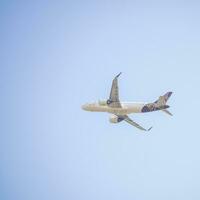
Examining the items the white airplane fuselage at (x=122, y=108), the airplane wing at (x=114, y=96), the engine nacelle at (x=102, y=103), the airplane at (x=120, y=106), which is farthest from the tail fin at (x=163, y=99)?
the engine nacelle at (x=102, y=103)

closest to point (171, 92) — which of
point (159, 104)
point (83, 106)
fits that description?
point (159, 104)

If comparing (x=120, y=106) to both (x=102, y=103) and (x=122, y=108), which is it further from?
(x=102, y=103)

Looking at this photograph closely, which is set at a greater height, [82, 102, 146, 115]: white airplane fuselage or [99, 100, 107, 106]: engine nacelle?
[99, 100, 107, 106]: engine nacelle

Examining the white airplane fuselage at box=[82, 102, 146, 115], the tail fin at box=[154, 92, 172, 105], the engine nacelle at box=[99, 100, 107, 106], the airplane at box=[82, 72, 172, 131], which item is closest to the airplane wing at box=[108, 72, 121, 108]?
the airplane at box=[82, 72, 172, 131]

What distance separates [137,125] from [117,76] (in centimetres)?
2297

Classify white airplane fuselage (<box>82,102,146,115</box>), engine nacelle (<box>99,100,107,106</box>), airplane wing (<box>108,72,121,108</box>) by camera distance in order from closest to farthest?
airplane wing (<box>108,72,121,108</box>)
white airplane fuselage (<box>82,102,146,115</box>)
engine nacelle (<box>99,100,107,106</box>)

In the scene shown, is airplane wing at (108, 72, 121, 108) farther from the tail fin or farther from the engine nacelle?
the tail fin

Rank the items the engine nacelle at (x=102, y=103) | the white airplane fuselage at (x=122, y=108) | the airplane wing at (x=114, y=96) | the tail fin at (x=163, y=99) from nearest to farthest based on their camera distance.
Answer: the airplane wing at (x=114, y=96), the tail fin at (x=163, y=99), the white airplane fuselage at (x=122, y=108), the engine nacelle at (x=102, y=103)

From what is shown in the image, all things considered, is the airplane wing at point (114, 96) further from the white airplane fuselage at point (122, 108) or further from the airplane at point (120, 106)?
the white airplane fuselage at point (122, 108)

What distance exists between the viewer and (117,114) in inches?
4532

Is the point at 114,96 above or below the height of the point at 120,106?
above

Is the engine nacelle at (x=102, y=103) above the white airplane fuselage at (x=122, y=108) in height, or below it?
above

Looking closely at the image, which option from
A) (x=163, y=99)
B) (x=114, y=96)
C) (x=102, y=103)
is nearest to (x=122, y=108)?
(x=114, y=96)

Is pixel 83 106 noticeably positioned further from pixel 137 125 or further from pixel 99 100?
pixel 137 125
